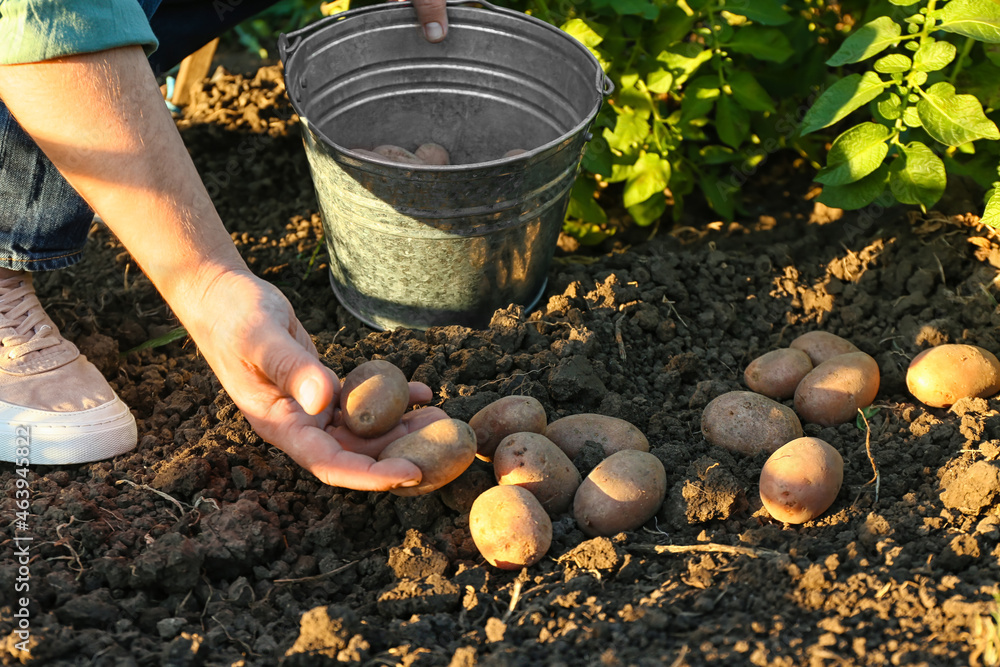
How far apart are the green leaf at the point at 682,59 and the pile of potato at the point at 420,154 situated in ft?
2.00

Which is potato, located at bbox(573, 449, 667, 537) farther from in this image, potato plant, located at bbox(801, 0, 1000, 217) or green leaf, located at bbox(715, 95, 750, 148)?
green leaf, located at bbox(715, 95, 750, 148)

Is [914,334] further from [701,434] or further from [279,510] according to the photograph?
[279,510]

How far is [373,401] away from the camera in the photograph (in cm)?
191

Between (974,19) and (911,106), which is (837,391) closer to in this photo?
(911,106)

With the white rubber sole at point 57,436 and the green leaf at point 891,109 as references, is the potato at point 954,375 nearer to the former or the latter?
the green leaf at point 891,109

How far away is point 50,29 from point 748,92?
2.24 m

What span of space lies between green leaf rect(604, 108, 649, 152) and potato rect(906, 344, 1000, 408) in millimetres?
1278

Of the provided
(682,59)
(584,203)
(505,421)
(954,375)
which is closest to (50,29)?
(505,421)

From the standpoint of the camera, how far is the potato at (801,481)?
1942 millimetres

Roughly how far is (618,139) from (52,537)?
7.38 feet

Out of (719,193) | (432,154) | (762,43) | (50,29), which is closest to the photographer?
(50,29)

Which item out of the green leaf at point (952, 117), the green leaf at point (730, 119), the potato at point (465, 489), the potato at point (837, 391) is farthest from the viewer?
the green leaf at point (730, 119)

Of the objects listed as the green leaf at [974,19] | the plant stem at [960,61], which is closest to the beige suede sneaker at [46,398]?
the green leaf at [974,19]

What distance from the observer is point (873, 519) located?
191 centimetres
